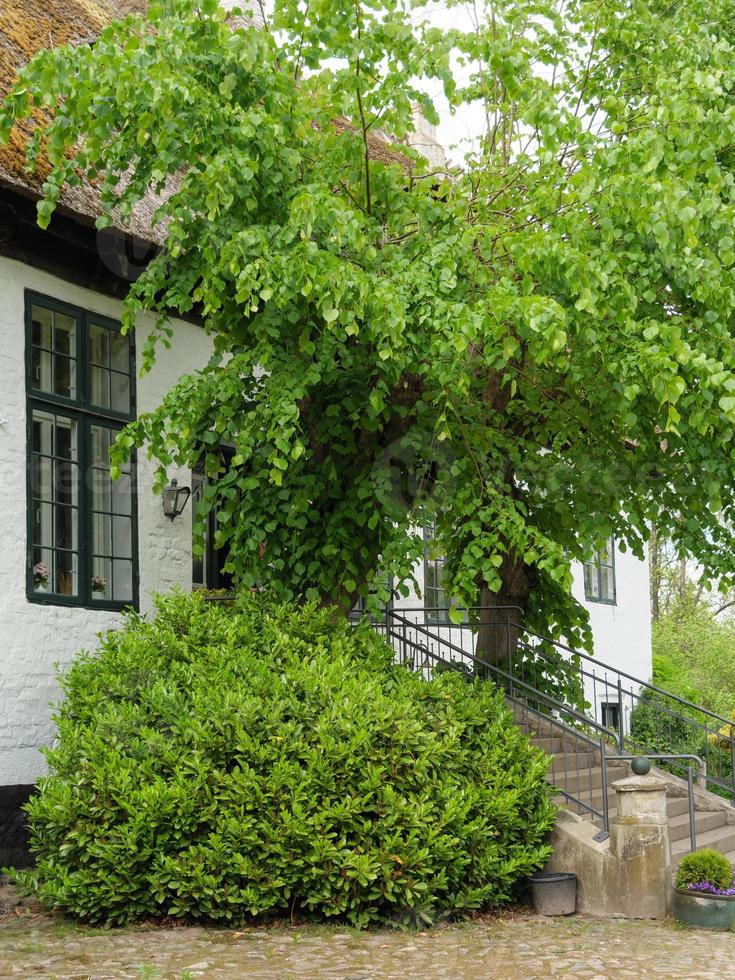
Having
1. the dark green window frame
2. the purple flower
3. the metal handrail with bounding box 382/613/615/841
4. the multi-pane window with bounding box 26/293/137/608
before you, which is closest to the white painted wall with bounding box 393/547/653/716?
the dark green window frame

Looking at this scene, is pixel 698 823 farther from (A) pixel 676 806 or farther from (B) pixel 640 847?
(B) pixel 640 847

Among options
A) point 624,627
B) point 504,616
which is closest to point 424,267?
point 504,616

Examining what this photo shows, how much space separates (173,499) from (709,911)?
18.3 ft

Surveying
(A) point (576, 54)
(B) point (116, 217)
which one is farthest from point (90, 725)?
(A) point (576, 54)

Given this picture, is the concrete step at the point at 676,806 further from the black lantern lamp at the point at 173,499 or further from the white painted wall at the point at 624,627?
the white painted wall at the point at 624,627

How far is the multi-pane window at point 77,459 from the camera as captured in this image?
9539 mm

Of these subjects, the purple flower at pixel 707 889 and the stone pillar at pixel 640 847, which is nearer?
the purple flower at pixel 707 889

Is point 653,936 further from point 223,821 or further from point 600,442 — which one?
point 600,442

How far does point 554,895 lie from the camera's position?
8.30m

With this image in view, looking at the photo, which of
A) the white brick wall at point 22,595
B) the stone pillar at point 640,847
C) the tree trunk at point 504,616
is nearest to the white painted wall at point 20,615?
the white brick wall at point 22,595

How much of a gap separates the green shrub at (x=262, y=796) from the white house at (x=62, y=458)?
1107 millimetres

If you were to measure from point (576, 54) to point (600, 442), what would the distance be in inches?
125

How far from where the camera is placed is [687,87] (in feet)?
25.7

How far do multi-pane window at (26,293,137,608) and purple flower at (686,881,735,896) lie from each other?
16.7ft
